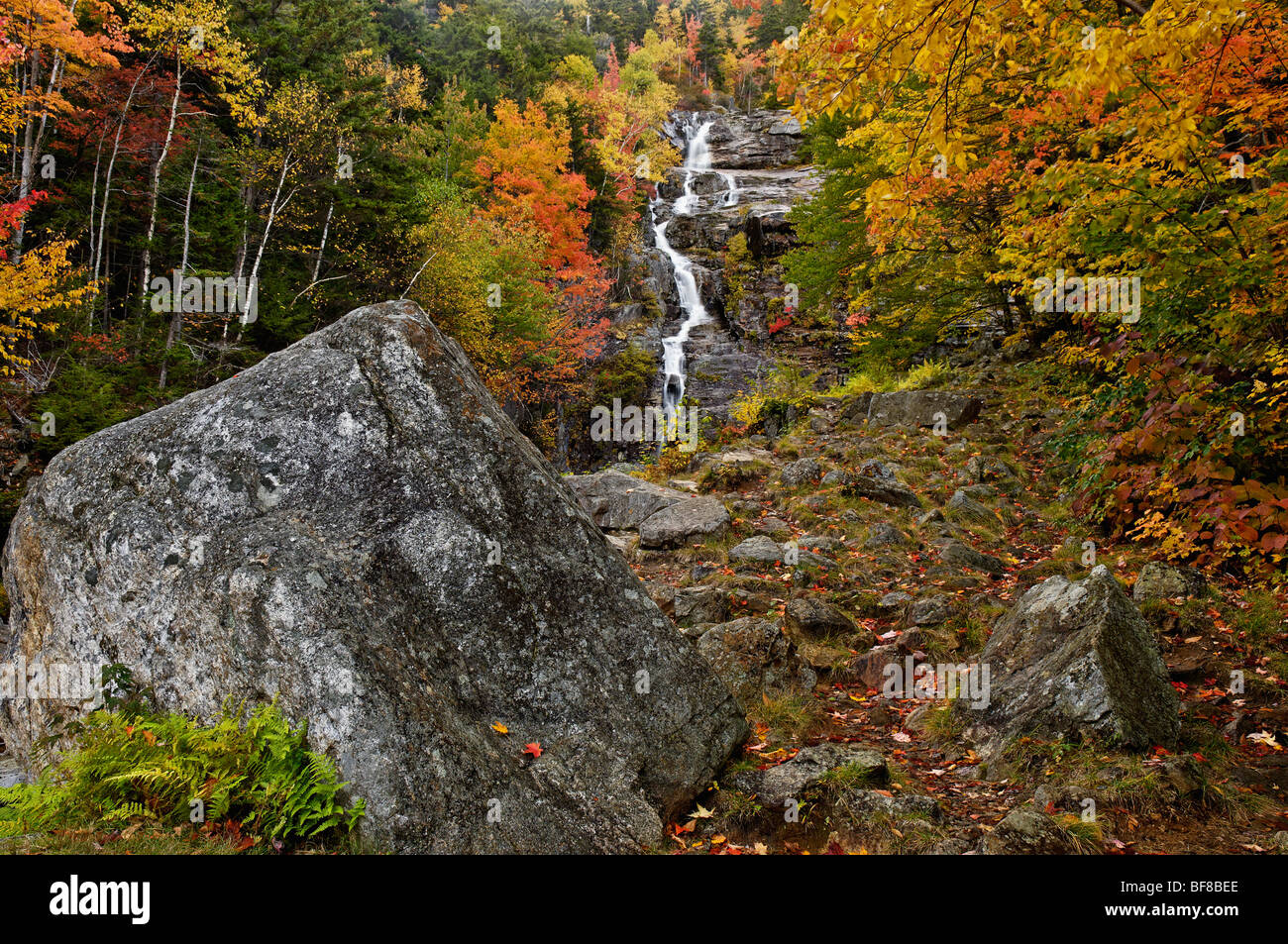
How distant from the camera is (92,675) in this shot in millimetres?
3969

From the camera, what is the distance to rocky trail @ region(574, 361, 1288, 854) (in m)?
3.80

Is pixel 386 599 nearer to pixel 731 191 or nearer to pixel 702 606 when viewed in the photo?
pixel 702 606

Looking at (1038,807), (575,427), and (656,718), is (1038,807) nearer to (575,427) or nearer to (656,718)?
(656,718)

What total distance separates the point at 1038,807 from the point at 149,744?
16.5 feet

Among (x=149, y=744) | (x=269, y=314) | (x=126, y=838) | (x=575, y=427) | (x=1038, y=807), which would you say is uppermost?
(x=269, y=314)

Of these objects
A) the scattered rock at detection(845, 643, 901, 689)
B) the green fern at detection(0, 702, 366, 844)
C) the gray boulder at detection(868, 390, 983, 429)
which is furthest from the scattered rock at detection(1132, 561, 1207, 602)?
the gray boulder at detection(868, 390, 983, 429)

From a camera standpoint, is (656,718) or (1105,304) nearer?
(656,718)

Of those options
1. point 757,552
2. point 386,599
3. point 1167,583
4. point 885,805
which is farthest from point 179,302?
point 1167,583

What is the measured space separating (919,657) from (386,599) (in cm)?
483

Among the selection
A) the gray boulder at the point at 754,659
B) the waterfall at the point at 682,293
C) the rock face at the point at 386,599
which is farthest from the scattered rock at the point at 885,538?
the waterfall at the point at 682,293

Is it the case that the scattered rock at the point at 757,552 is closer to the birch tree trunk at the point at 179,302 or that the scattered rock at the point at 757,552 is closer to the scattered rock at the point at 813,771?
the scattered rock at the point at 813,771

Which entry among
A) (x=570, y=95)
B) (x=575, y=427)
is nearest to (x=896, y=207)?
(x=575, y=427)

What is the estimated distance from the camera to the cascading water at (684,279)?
91.8 ft

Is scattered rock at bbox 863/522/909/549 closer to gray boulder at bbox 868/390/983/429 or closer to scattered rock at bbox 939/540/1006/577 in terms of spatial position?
scattered rock at bbox 939/540/1006/577
